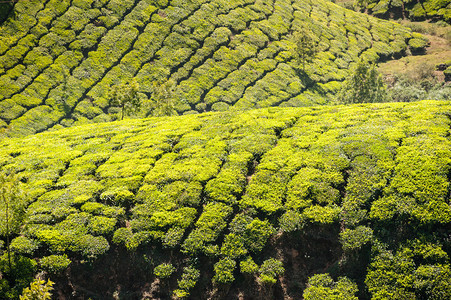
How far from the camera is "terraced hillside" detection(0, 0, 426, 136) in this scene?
68000 millimetres

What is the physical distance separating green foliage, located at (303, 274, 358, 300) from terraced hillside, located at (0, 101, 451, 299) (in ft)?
0.28

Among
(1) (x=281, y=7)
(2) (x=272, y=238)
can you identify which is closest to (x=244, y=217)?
(2) (x=272, y=238)

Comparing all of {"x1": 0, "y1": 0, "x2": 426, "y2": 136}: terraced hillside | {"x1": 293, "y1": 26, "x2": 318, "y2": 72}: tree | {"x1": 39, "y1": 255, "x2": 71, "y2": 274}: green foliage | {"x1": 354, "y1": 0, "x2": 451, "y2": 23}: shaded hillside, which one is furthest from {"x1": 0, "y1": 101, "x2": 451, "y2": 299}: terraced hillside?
{"x1": 354, "y1": 0, "x2": 451, "y2": 23}: shaded hillside

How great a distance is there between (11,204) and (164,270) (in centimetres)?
1107

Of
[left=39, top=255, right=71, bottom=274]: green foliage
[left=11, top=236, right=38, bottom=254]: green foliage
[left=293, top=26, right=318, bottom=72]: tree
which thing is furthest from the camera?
[left=293, top=26, right=318, bottom=72]: tree

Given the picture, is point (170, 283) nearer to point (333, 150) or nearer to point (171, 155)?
point (171, 155)

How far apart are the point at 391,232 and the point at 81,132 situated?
119ft

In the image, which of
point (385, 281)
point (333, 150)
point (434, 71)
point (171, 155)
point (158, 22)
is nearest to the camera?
point (385, 281)

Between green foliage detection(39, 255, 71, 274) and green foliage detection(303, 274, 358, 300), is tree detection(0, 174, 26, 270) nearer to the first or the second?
green foliage detection(39, 255, 71, 274)

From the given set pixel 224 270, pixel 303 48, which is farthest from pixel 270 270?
pixel 303 48

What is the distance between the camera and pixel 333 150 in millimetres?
27125

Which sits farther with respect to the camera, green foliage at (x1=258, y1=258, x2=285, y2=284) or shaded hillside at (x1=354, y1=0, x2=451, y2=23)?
shaded hillside at (x1=354, y1=0, x2=451, y2=23)

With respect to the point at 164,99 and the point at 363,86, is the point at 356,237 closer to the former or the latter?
the point at 164,99

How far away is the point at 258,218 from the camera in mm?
22891
